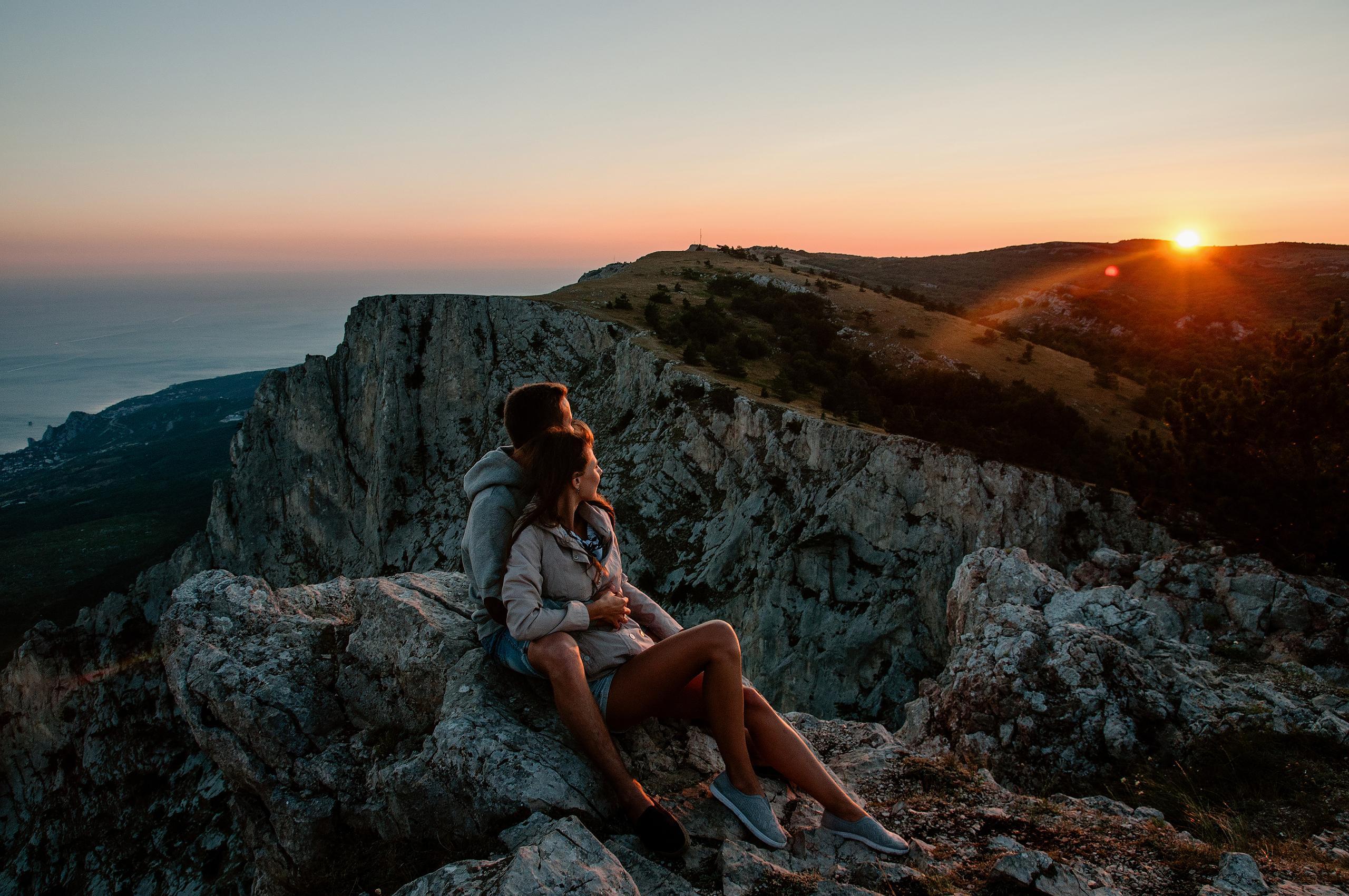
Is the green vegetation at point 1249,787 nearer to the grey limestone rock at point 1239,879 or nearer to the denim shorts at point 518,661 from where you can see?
the grey limestone rock at point 1239,879

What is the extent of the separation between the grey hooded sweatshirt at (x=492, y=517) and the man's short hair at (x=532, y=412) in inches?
8.0

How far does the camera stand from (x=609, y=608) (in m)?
4.57

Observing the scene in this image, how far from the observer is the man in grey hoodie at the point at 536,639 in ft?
13.2

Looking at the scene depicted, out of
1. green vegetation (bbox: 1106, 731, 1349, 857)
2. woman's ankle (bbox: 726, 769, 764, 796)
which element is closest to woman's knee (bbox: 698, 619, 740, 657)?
woman's ankle (bbox: 726, 769, 764, 796)

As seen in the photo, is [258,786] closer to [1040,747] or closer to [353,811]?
[353,811]

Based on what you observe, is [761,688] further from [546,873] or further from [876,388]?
[546,873]

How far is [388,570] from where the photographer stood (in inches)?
1128

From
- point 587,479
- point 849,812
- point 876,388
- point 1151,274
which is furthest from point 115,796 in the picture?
point 1151,274

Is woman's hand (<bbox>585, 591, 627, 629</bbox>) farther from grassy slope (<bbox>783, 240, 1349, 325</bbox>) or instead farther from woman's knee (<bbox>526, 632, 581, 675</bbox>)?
grassy slope (<bbox>783, 240, 1349, 325</bbox>)

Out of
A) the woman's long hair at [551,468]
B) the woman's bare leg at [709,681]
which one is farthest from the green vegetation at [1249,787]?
the woman's long hair at [551,468]

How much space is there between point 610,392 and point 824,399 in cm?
852

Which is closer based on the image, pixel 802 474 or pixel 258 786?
pixel 258 786

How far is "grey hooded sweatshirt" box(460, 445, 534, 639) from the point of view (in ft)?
14.8

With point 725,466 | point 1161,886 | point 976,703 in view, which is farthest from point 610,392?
point 1161,886
